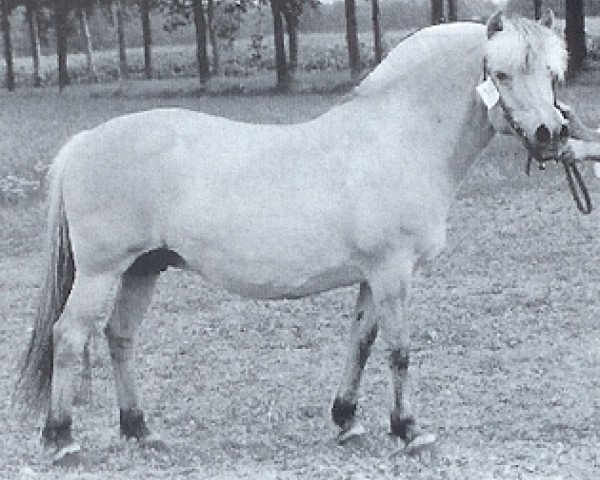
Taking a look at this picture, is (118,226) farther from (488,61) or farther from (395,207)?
(488,61)

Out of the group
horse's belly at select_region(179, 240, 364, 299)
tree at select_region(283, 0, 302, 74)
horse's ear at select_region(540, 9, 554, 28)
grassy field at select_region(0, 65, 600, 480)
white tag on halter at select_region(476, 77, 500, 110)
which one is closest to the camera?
white tag on halter at select_region(476, 77, 500, 110)

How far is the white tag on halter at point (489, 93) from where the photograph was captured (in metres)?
5.71

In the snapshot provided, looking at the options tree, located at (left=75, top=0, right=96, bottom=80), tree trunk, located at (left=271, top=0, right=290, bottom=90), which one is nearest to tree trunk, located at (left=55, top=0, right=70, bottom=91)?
tree, located at (left=75, top=0, right=96, bottom=80)

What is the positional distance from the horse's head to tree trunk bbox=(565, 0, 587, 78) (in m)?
29.0

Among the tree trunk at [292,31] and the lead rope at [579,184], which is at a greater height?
the lead rope at [579,184]

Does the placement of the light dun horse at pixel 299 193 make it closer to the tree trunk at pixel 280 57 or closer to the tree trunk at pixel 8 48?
the tree trunk at pixel 280 57

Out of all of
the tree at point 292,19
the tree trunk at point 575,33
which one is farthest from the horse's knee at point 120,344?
the tree at point 292,19

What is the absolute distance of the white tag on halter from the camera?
5707mm

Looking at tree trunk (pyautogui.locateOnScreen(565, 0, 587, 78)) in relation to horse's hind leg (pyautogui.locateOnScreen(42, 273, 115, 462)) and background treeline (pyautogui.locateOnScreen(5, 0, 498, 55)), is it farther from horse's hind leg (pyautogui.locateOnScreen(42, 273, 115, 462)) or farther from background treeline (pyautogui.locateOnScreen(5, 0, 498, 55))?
horse's hind leg (pyautogui.locateOnScreen(42, 273, 115, 462))

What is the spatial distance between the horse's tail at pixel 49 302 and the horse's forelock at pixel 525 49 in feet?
7.51

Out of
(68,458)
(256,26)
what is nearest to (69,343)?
(68,458)

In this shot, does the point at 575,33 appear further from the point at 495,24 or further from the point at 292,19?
the point at 495,24

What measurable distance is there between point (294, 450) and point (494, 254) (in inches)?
239

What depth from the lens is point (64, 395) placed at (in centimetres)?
616
